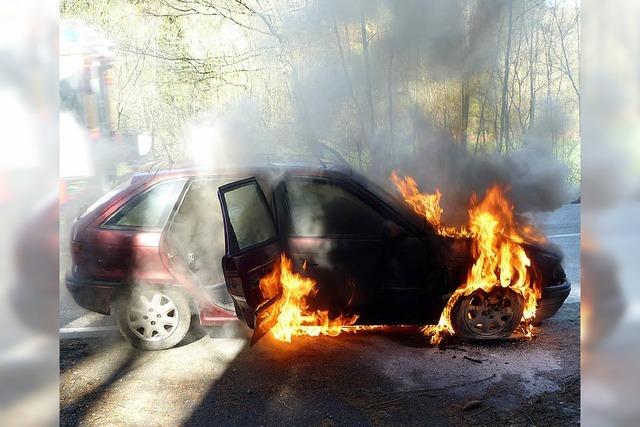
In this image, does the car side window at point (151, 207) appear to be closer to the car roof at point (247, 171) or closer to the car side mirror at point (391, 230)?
the car roof at point (247, 171)

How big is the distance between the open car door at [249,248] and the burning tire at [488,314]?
1.34 metres

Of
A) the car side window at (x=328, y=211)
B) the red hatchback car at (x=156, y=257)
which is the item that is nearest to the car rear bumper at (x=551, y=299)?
the car side window at (x=328, y=211)

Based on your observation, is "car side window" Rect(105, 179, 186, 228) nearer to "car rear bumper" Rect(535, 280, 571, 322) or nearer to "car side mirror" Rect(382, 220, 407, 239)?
"car side mirror" Rect(382, 220, 407, 239)

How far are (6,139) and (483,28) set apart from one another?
9.83 feet

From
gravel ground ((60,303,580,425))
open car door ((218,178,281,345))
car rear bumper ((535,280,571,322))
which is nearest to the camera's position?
gravel ground ((60,303,580,425))

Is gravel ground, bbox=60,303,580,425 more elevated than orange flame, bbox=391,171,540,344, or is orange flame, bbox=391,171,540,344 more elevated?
orange flame, bbox=391,171,540,344

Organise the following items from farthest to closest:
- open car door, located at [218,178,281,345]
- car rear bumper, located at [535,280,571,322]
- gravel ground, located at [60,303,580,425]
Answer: car rear bumper, located at [535,280,571,322]
open car door, located at [218,178,281,345]
gravel ground, located at [60,303,580,425]

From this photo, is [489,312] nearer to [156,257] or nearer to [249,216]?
[249,216]

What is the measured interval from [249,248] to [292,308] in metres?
0.52

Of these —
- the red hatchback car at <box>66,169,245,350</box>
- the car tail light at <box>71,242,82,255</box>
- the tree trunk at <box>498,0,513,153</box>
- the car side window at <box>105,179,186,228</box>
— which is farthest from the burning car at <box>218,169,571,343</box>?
the car tail light at <box>71,242,82,255</box>

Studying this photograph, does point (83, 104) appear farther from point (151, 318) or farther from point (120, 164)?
point (151, 318)

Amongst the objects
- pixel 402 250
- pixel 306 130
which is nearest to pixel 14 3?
pixel 306 130

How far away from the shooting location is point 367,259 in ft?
11.8

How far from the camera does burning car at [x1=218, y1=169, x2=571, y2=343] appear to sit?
3.53 metres
